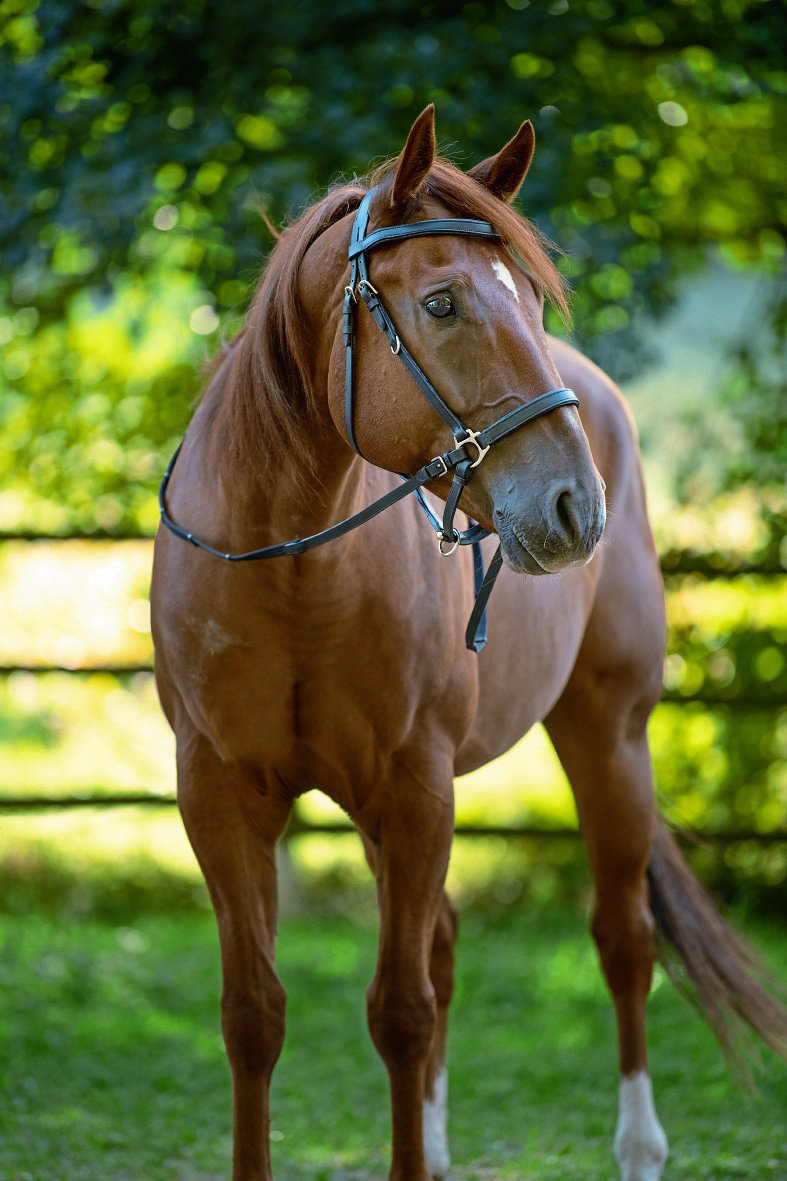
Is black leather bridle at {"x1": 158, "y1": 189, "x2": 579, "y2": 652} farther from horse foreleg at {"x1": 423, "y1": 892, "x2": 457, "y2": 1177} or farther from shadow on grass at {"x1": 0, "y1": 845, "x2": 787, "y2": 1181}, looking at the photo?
shadow on grass at {"x1": 0, "y1": 845, "x2": 787, "y2": 1181}

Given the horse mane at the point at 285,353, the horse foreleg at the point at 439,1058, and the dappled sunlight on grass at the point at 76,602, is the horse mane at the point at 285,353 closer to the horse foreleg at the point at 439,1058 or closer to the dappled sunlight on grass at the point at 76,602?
the horse foreleg at the point at 439,1058

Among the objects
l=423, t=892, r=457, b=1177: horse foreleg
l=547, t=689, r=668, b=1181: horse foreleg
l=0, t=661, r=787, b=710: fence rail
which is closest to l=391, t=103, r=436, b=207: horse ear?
l=547, t=689, r=668, b=1181: horse foreleg

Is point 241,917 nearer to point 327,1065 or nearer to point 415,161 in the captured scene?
point 415,161

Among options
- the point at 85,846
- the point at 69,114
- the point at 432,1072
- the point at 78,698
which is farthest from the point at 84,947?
the point at 69,114

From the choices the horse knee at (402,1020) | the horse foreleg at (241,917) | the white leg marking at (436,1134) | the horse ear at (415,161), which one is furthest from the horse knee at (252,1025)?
the horse ear at (415,161)

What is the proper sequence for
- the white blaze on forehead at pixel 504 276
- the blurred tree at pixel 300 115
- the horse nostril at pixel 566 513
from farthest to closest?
1. the blurred tree at pixel 300 115
2. the white blaze on forehead at pixel 504 276
3. the horse nostril at pixel 566 513

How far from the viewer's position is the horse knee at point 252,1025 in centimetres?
225

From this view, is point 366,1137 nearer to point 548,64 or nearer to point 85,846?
point 85,846

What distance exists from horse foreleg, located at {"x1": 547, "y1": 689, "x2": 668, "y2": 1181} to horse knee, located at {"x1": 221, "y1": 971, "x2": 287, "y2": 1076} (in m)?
1.22

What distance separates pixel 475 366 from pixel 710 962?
2291mm

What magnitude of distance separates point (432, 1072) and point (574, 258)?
10.0 ft

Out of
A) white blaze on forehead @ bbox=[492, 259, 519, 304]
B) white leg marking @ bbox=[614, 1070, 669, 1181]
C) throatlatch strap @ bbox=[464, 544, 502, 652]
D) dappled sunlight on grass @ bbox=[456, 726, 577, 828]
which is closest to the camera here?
white blaze on forehead @ bbox=[492, 259, 519, 304]

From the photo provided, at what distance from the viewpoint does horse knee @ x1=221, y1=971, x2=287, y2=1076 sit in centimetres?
225

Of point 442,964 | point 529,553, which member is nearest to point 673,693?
point 442,964
